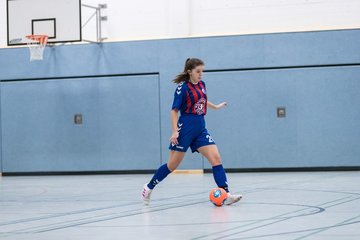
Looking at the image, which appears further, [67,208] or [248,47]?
[248,47]

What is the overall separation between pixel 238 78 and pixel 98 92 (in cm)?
394

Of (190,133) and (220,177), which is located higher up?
(190,133)

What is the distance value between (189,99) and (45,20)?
10258 mm

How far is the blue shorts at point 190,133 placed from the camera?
9.09 m

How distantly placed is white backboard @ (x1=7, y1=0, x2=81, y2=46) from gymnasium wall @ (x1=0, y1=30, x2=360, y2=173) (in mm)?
1246

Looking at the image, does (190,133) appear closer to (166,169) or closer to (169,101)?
(166,169)

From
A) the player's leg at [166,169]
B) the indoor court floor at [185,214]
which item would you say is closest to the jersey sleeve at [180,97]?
the player's leg at [166,169]

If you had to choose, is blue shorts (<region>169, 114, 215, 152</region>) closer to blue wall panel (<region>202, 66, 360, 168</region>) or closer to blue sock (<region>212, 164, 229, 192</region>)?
blue sock (<region>212, 164, 229, 192</region>)

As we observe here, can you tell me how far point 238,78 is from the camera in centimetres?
1823

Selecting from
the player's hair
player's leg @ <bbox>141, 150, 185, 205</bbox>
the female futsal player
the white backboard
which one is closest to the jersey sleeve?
the female futsal player

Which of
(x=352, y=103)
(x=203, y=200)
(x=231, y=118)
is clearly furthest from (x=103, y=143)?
(x=203, y=200)

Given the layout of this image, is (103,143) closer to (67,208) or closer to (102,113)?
(102,113)

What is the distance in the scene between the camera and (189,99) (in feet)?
29.9

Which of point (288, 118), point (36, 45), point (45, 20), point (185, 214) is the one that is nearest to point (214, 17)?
point (288, 118)
